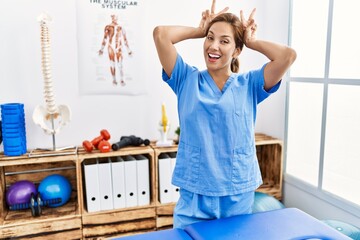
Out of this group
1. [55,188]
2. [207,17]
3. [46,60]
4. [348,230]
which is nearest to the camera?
[207,17]

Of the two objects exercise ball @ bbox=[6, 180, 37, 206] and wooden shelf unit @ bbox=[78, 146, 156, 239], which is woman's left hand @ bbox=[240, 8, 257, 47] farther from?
exercise ball @ bbox=[6, 180, 37, 206]

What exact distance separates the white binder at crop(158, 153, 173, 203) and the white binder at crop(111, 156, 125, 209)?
25 cm

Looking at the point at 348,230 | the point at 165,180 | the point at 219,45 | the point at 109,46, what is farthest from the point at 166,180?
the point at 219,45

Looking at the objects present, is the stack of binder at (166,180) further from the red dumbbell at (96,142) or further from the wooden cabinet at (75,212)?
the red dumbbell at (96,142)

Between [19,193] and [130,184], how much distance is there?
2.23 ft

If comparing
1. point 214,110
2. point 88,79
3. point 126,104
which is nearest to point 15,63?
point 88,79

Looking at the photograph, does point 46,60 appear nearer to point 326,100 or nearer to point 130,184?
point 130,184

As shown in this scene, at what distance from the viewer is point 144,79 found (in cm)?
246

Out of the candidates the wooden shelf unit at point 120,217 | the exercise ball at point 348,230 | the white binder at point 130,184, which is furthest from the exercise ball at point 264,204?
the white binder at point 130,184

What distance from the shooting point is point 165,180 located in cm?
227

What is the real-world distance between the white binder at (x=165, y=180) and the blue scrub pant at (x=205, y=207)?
955 mm

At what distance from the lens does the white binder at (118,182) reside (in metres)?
2.16

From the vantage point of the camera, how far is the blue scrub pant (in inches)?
48.6

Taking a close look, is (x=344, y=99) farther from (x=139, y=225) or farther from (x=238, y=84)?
(x=139, y=225)
